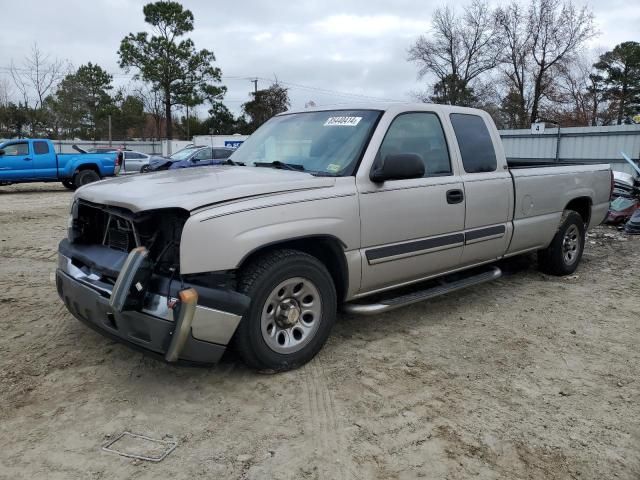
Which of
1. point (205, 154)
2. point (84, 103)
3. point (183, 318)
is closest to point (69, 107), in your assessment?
point (84, 103)

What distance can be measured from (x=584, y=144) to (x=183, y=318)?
1545 cm

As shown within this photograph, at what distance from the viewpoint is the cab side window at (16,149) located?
655 inches

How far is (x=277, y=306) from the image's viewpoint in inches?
137

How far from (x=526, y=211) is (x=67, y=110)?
50.4 m

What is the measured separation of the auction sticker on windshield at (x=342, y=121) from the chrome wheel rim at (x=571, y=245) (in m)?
3.19

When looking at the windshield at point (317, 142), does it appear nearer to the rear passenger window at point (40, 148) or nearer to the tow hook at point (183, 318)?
the tow hook at point (183, 318)

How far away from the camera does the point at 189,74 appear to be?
43844 millimetres

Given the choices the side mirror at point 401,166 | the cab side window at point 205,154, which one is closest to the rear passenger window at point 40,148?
the cab side window at point 205,154

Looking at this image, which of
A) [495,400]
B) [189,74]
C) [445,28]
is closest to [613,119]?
[445,28]

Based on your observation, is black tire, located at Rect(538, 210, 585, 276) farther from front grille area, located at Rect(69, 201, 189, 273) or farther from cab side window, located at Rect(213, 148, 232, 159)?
cab side window, located at Rect(213, 148, 232, 159)

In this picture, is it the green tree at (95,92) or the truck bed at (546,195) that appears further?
the green tree at (95,92)

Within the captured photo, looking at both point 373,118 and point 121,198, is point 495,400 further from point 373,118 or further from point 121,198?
point 121,198

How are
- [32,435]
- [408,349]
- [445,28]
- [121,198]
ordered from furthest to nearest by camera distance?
[445,28] → [408,349] → [121,198] → [32,435]

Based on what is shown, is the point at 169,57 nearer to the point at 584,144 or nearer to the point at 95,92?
the point at 95,92
